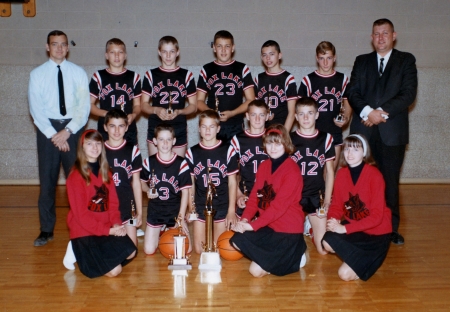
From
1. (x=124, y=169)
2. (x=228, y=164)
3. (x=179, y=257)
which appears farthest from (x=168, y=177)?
(x=179, y=257)

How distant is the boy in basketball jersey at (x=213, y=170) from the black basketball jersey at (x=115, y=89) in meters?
1.07

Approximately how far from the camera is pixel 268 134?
4.57 m

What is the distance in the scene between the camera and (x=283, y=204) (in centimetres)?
436

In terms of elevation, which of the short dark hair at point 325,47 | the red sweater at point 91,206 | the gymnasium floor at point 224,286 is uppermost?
the short dark hair at point 325,47

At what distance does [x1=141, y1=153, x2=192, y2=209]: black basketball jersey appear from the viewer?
4930 mm

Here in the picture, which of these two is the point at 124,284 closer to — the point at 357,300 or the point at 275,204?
the point at 275,204

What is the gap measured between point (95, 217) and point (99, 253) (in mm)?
323

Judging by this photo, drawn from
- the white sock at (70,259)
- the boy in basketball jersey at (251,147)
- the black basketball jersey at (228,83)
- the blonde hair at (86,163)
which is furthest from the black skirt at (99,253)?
the black basketball jersey at (228,83)

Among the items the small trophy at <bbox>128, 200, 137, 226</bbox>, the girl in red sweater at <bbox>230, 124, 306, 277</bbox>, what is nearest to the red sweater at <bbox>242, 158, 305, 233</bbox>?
the girl in red sweater at <bbox>230, 124, 306, 277</bbox>

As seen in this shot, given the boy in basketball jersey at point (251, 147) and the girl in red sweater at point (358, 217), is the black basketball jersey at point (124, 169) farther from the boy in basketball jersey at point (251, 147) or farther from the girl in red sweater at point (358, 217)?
the girl in red sweater at point (358, 217)

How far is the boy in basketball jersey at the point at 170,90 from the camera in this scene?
5.63 meters

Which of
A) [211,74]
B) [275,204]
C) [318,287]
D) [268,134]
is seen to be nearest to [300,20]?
[211,74]

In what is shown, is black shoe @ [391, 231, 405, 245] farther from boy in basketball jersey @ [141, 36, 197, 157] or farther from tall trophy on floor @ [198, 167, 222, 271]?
boy in basketball jersey @ [141, 36, 197, 157]

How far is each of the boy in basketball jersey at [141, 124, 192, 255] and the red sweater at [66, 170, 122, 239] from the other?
0.48 m
